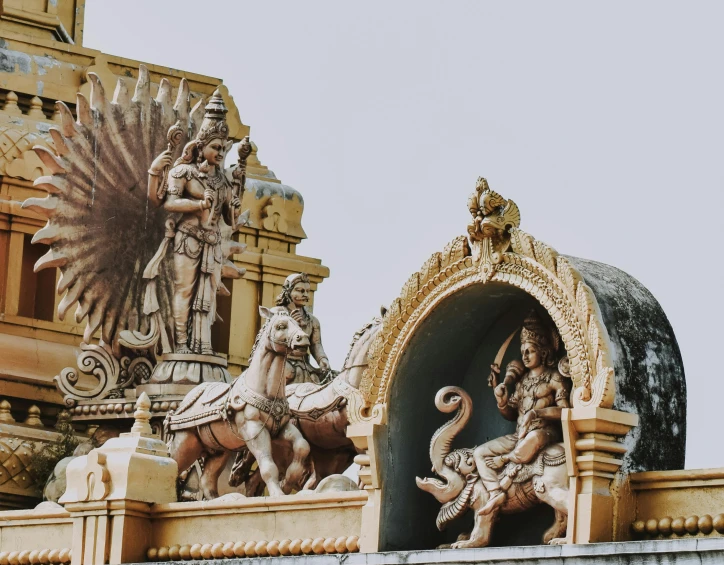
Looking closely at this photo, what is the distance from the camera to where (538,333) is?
1650 cm

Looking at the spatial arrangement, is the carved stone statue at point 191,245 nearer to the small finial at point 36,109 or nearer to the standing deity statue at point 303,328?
the standing deity statue at point 303,328

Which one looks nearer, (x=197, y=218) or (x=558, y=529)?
(x=558, y=529)

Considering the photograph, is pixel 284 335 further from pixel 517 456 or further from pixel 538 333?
pixel 517 456

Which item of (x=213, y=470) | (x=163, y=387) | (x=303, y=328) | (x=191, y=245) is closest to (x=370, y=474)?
(x=213, y=470)

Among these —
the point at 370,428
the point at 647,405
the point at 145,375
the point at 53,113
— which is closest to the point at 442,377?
the point at 370,428

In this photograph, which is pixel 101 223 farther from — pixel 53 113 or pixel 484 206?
pixel 484 206

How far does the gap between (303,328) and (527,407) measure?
615cm

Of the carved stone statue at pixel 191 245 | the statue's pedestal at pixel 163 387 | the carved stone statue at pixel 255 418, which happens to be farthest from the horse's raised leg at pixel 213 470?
the carved stone statue at pixel 191 245

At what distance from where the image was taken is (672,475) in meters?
15.4

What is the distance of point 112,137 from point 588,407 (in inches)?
395

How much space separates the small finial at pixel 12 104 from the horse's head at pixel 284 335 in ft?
24.7

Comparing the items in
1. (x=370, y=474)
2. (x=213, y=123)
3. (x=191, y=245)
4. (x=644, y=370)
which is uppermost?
(x=213, y=123)

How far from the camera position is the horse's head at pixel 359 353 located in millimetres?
20984

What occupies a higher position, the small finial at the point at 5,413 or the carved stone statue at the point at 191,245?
the carved stone statue at the point at 191,245
